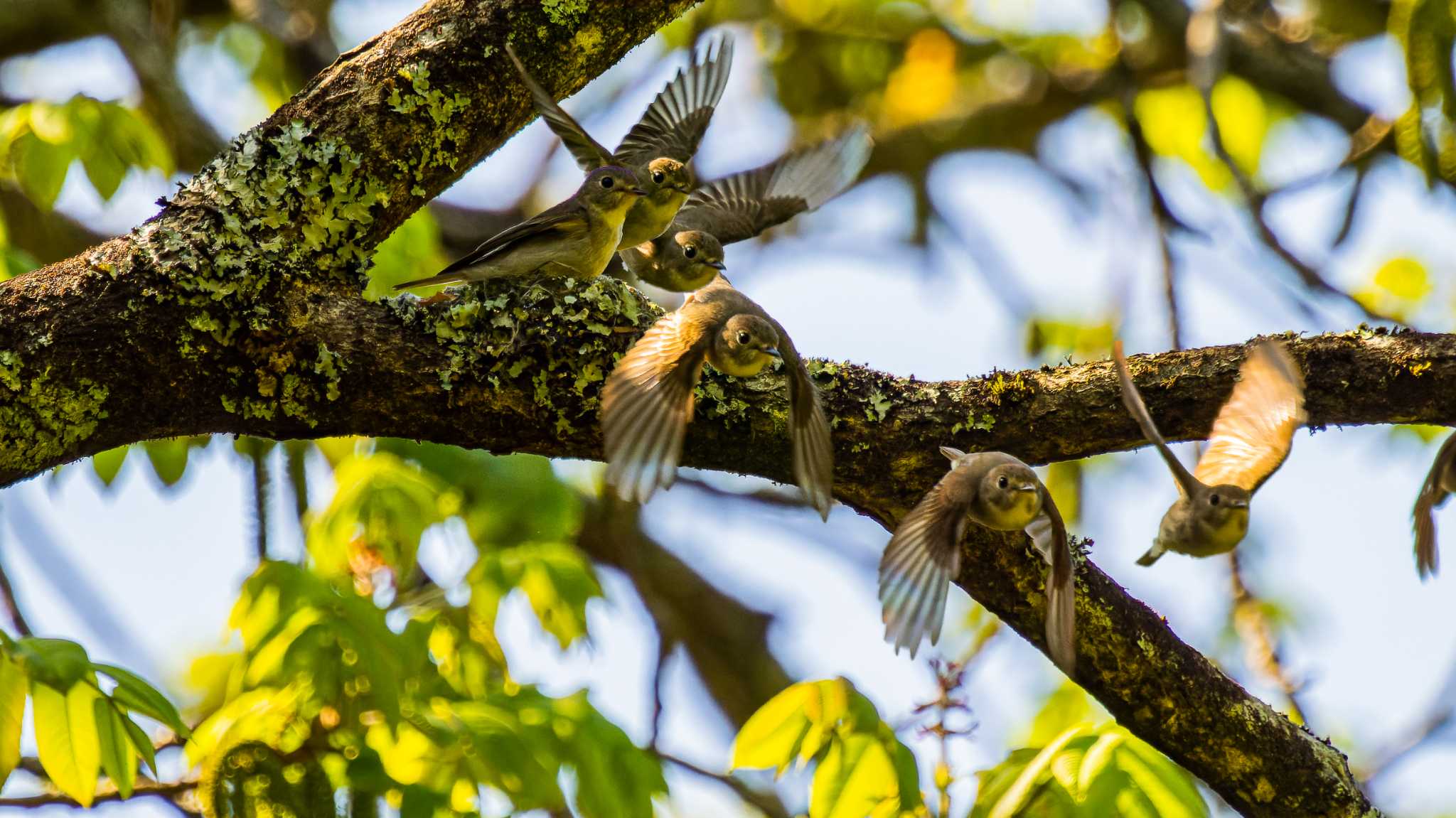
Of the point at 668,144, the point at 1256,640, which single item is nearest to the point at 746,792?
the point at 1256,640

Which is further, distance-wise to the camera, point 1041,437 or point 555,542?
point 555,542

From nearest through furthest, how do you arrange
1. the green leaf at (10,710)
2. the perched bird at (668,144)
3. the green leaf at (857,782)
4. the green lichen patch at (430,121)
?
1. the green leaf at (10,710)
2. the green lichen patch at (430,121)
3. the green leaf at (857,782)
4. the perched bird at (668,144)

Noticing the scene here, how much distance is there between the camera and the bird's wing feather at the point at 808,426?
110 inches

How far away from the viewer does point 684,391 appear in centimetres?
272

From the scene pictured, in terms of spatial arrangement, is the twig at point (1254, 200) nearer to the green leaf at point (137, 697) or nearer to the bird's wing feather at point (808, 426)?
the bird's wing feather at point (808, 426)

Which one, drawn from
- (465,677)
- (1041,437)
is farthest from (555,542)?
(1041,437)

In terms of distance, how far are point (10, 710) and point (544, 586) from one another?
1985 mm

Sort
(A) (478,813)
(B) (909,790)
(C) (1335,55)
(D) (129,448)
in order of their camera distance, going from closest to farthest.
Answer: (B) (909,790)
(A) (478,813)
(D) (129,448)
(C) (1335,55)

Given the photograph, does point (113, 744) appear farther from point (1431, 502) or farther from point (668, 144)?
point (1431, 502)

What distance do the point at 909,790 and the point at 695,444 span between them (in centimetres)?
105

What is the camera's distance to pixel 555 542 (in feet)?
15.9

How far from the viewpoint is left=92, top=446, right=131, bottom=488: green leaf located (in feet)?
14.5

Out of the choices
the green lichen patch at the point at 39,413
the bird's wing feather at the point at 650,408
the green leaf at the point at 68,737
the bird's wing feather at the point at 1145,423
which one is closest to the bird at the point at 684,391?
the bird's wing feather at the point at 650,408

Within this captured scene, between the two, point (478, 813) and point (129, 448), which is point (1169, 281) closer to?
point (478, 813)
